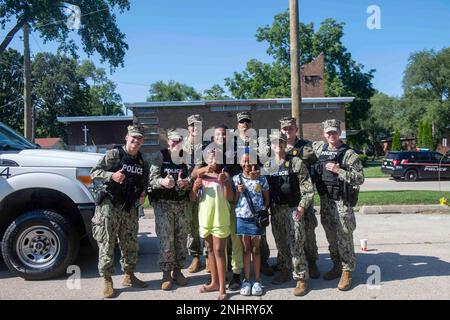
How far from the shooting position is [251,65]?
155 ft

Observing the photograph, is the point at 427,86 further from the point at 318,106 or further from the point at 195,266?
the point at 195,266

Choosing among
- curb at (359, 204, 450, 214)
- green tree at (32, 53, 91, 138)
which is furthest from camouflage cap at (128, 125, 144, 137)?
green tree at (32, 53, 91, 138)

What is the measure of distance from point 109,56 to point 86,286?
2139 cm

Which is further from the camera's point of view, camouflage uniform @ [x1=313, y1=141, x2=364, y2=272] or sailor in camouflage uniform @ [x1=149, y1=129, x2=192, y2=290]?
sailor in camouflage uniform @ [x1=149, y1=129, x2=192, y2=290]

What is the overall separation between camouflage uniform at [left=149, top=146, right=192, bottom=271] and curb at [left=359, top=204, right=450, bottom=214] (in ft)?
22.6

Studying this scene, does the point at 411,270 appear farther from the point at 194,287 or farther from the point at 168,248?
the point at 168,248

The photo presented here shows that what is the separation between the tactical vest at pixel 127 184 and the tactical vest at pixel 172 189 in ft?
0.73

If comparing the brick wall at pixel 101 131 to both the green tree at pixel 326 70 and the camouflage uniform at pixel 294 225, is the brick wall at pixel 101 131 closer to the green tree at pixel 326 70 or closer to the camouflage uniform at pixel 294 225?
the green tree at pixel 326 70

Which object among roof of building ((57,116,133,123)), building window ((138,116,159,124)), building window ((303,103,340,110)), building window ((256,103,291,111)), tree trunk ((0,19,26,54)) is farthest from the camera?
roof of building ((57,116,133,123))

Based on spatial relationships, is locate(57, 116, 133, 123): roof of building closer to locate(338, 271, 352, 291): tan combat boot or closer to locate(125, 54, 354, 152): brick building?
locate(125, 54, 354, 152): brick building

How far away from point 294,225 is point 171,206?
1483 millimetres

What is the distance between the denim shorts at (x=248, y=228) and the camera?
4.54 metres

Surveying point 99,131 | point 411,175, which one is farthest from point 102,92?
point 411,175

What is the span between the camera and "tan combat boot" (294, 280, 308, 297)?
14.6 feet
